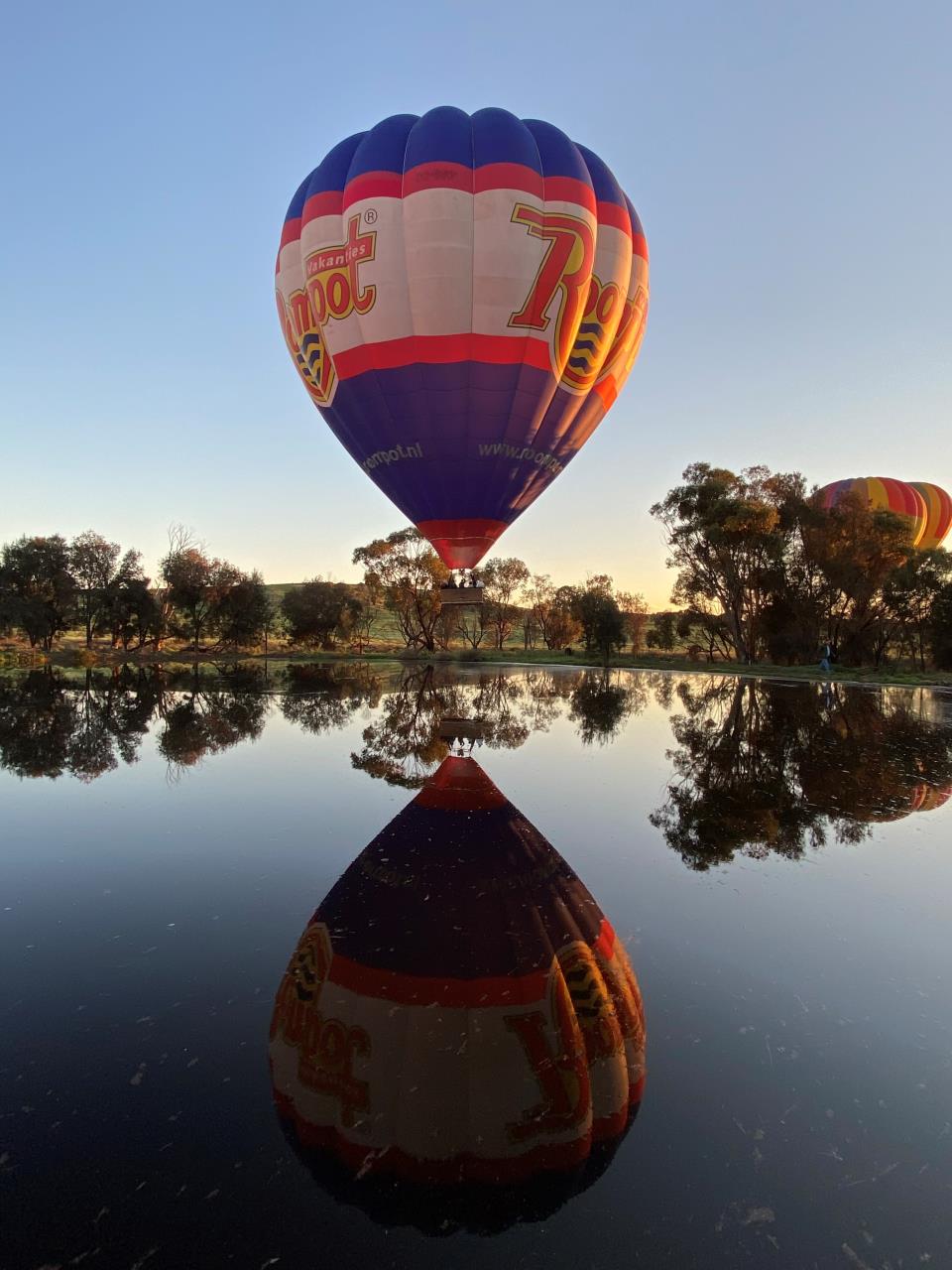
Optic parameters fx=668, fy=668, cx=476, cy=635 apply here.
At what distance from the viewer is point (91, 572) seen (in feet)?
143

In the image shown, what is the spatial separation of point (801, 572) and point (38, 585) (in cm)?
4445

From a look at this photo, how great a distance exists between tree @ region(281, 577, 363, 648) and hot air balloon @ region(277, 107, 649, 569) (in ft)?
107

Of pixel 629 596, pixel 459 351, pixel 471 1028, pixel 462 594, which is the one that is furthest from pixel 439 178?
pixel 629 596

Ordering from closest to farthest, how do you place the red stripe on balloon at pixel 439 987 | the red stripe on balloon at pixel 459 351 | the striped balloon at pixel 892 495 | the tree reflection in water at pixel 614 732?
the red stripe on balloon at pixel 439 987
the tree reflection in water at pixel 614 732
the red stripe on balloon at pixel 459 351
the striped balloon at pixel 892 495

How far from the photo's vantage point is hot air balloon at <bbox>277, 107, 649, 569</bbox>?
12398 millimetres

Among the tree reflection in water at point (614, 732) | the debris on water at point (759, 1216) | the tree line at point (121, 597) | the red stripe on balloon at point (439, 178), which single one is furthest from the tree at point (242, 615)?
the debris on water at point (759, 1216)

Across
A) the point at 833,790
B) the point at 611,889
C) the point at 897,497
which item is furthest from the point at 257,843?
the point at 897,497

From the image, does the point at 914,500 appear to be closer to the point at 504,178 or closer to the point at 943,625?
the point at 943,625

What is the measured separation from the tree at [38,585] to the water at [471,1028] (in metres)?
39.0

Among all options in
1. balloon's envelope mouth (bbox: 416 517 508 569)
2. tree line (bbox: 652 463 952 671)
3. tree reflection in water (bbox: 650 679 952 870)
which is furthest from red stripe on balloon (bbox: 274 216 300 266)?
tree line (bbox: 652 463 952 671)

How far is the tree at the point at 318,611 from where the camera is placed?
151 ft

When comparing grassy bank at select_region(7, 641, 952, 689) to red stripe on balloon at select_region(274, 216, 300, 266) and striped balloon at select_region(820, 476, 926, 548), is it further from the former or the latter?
red stripe on balloon at select_region(274, 216, 300, 266)

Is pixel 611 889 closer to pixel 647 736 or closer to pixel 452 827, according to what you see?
pixel 452 827

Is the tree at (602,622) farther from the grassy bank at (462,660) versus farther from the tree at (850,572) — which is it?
the tree at (850,572)
